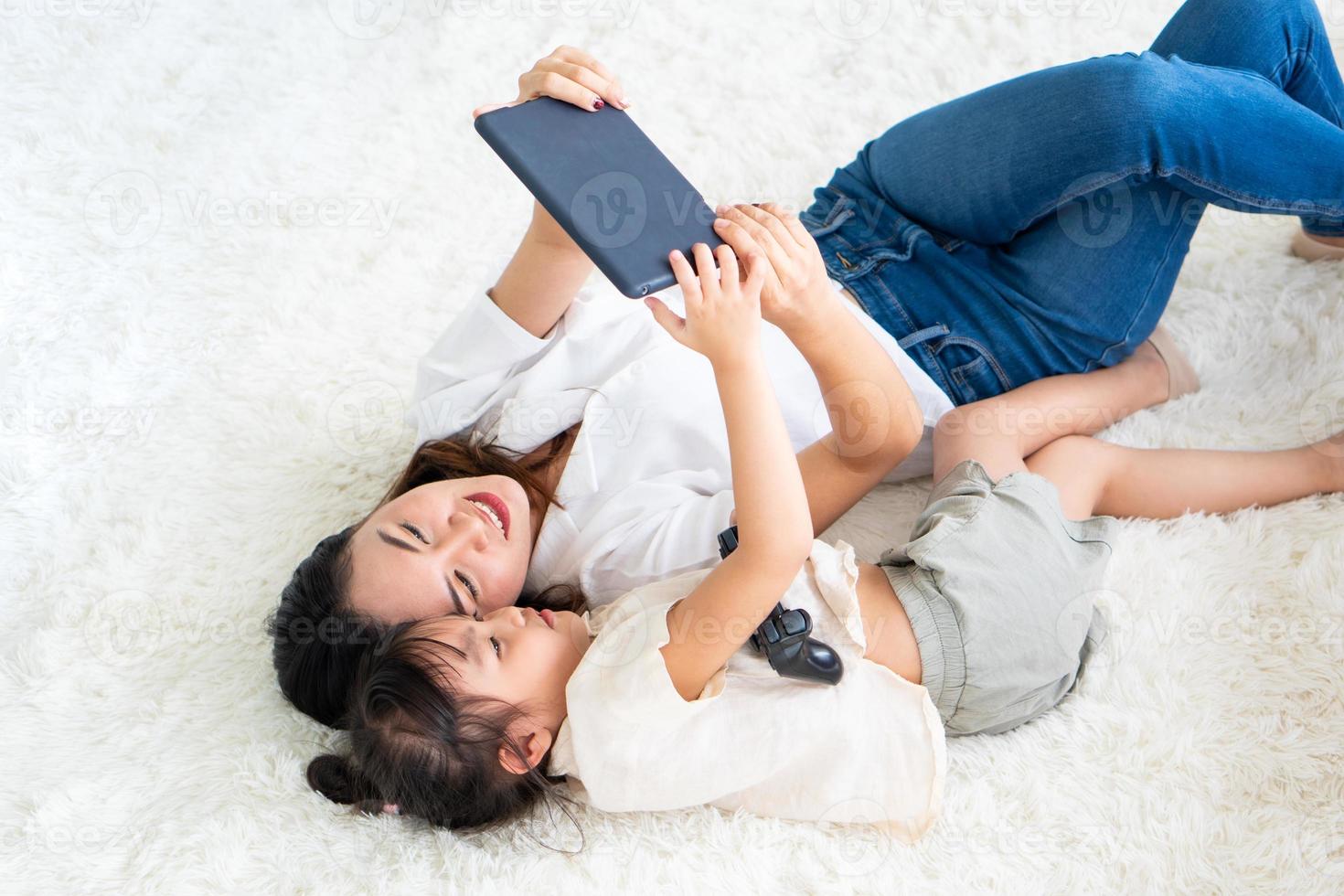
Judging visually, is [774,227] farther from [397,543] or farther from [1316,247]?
[1316,247]

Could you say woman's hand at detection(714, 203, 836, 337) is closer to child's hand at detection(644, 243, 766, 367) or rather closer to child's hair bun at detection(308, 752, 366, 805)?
child's hand at detection(644, 243, 766, 367)

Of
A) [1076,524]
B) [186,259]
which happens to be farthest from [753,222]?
[186,259]

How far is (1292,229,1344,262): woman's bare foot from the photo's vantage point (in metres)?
1.15

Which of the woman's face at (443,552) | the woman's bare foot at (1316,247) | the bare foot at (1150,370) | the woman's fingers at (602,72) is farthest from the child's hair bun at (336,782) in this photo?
the woman's bare foot at (1316,247)

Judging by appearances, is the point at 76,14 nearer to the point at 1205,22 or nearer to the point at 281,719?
the point at 281,719

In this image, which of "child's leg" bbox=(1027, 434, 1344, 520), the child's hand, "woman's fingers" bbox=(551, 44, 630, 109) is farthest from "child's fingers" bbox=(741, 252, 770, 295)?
"child's leg" bbox=(1027, 434, 1344, 520)

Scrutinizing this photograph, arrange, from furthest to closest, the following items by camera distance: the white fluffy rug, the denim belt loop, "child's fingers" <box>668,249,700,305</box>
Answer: the denim belt loop, the white fluffy rug, "child's fingers" <box>668,249,700,305</box>

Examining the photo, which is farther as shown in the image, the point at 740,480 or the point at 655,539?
the point at 655,539

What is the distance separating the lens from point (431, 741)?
804 mm

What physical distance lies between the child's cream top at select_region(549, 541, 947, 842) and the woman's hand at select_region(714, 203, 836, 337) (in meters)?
0.21

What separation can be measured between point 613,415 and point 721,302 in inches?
11.2

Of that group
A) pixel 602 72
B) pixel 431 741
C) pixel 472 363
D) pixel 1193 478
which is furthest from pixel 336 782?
pixel 1193 478

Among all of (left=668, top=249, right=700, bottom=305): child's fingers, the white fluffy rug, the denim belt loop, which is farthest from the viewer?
the denim belt loop

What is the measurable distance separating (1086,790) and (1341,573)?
32cm
